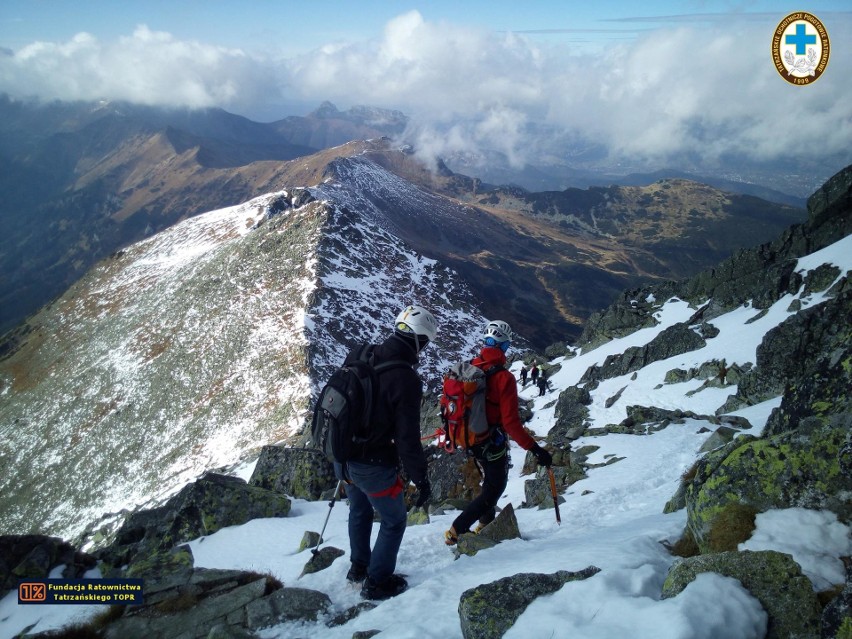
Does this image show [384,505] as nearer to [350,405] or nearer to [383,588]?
[383,588]

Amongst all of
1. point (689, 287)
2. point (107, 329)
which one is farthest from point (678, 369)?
point (107, 329)

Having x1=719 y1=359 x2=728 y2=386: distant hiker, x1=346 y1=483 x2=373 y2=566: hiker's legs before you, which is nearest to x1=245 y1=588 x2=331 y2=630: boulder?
x1=346 y1=483 x2=373 y2=566: hiker's legs

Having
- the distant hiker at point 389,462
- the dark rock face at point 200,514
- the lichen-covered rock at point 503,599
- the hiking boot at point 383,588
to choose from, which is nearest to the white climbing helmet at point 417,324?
the distant hiker at point 389,462

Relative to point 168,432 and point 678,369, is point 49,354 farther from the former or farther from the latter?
point 678,369

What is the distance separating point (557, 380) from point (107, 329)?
76.3 m

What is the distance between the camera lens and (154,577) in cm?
916

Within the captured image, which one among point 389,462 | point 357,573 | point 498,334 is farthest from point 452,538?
point 498,334

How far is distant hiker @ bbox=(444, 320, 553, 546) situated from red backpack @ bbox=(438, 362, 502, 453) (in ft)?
0.57

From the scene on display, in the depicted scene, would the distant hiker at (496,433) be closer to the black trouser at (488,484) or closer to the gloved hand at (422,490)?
the black trouser at (488,484)

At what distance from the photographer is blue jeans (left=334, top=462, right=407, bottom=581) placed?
734cm

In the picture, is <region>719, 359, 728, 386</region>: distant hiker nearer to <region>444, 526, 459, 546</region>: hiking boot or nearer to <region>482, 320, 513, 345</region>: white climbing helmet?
<region>482, 320, 513, 345</region>: white climbing helmet

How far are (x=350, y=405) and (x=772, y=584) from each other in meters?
5.21

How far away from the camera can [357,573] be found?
8227 mm

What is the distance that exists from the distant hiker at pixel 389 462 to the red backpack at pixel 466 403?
1.45 metres
